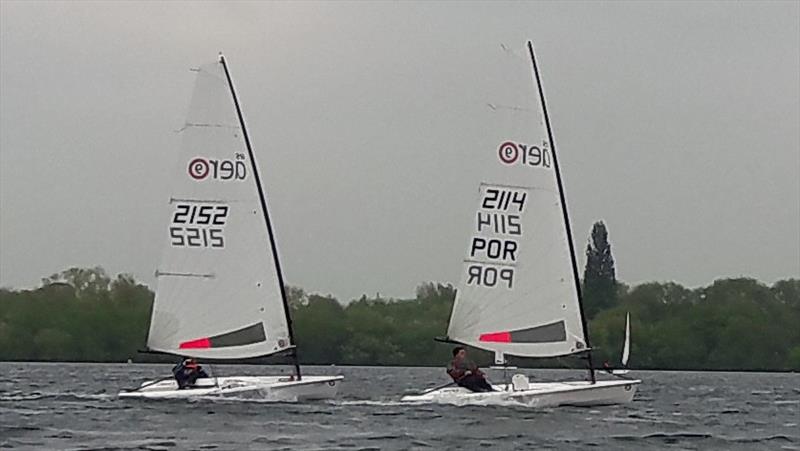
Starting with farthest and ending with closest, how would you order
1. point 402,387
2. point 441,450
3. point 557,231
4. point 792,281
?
point 792,281 < point 402,387 < point 557,231 < point 441,450

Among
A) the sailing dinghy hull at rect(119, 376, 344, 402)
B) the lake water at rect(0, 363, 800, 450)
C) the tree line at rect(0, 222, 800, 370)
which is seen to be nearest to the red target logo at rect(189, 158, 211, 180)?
the sailing dinghy hull at rect(119, 376, 344, 402)

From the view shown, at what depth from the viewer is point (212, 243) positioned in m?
45.1

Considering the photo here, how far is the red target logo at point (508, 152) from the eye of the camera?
42.1 metres

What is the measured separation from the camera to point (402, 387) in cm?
6044

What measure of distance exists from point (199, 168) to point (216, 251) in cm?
215

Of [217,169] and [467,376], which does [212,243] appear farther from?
[467,376]

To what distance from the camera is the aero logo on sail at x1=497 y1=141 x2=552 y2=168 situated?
42.2 metres

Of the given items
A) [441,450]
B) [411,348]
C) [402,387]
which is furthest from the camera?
[411,348]

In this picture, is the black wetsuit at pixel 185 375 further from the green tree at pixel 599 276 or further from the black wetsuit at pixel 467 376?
the green tree at pixel 599 276

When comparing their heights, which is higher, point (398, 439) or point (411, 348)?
point (411, 348)

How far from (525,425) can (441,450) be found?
5685mm

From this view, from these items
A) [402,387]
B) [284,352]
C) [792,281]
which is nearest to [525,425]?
[284,352]

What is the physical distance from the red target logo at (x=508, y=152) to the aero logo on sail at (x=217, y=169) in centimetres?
696

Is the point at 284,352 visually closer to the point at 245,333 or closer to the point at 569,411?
the point at 245,333
